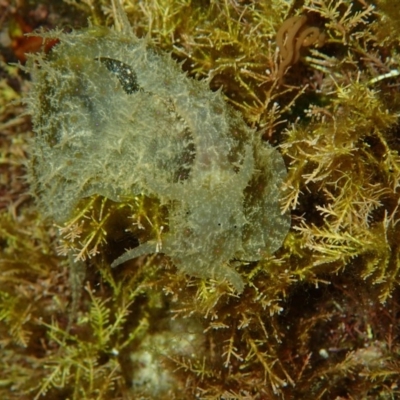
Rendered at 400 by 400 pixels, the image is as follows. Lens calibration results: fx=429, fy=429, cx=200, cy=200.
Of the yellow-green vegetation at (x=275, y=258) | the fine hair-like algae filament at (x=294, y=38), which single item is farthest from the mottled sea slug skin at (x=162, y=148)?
the fine hair-like algae filament at (x=294, y=38)

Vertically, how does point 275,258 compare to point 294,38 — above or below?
below

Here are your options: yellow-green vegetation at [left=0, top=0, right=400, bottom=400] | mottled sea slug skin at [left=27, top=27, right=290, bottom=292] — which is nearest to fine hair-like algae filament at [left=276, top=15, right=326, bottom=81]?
yellow-green vegetation at [left=0, top=0, right=400, bottom=400]

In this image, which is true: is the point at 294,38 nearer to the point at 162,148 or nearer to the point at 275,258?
the point at 162,148

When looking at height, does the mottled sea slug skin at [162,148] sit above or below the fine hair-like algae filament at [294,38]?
below

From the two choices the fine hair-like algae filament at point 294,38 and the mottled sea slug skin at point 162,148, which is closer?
the mottled sea slug skin at point 162,148

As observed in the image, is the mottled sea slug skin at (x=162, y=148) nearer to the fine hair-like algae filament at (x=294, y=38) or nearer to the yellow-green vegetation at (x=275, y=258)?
the yellow-green vegetation at (x=275, y=258)

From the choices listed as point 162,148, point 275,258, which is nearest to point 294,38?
point 162,148
